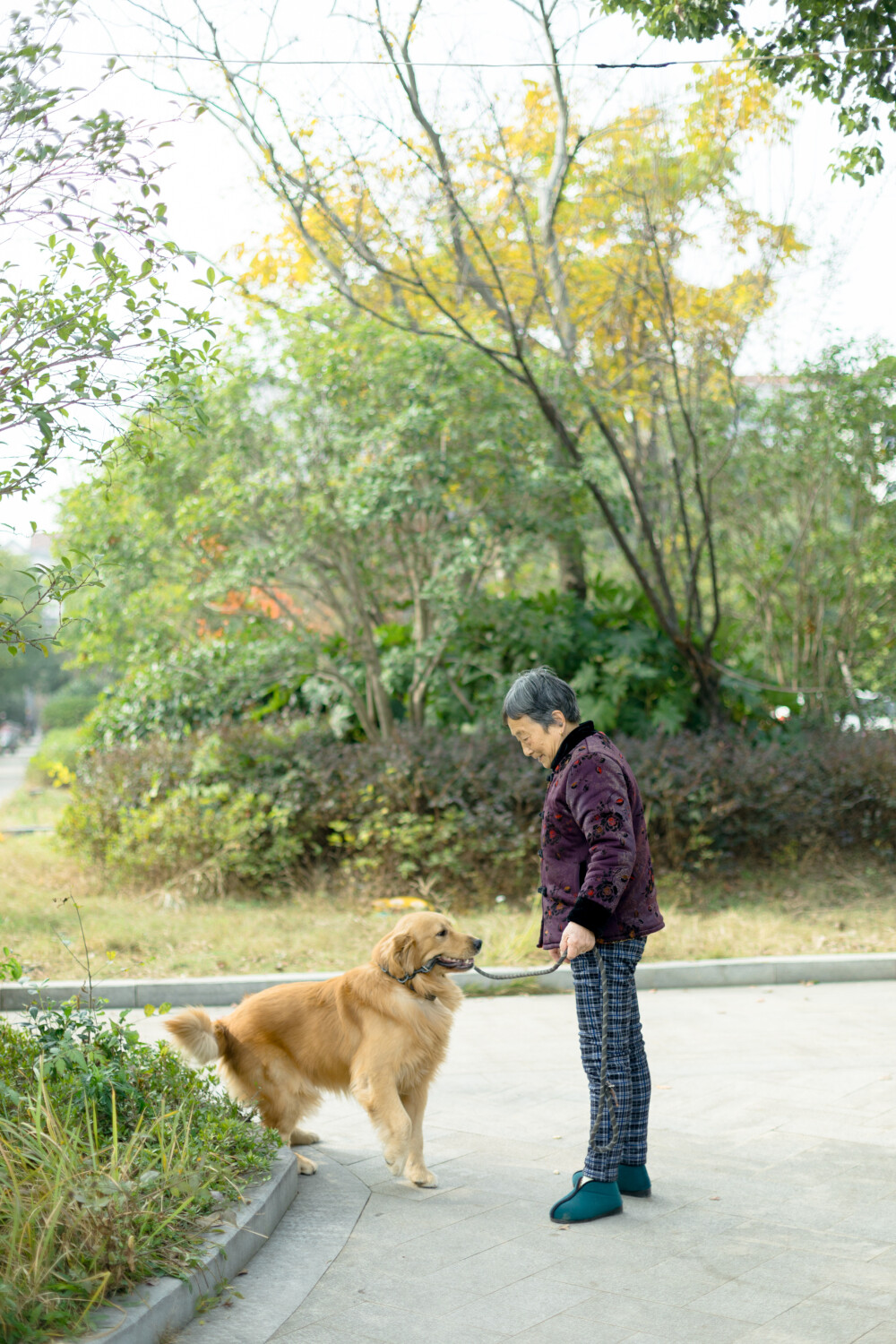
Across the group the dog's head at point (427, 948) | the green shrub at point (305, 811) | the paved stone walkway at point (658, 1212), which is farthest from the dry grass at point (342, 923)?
the dog's head at point (427, 948)

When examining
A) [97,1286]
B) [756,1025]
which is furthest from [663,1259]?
[756,1025]

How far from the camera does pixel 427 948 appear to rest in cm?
453

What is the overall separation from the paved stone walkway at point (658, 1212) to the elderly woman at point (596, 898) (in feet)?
0.55

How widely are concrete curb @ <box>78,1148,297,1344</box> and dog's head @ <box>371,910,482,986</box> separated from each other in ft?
2.73

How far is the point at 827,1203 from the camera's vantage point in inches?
167

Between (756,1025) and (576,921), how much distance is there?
351 cm

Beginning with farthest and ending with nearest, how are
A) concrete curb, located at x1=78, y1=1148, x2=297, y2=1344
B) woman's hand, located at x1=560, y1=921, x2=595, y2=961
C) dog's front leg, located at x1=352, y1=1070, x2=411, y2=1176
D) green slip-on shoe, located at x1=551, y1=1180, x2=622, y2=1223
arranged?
1. dog's front leg, located at x1=352, y1=1070, x2=411, y2=1176
2. green slip-on shoe, located at x1=551, y1=1180, x2=622, y2=1223
3. woman's hand, located at x1=560, y1=921, x2=595, y2=961
4. concrete curb, located at x1=78, y1=1148, x2=297, y2=1344

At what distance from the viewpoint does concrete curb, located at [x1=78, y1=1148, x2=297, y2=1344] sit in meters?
3.10

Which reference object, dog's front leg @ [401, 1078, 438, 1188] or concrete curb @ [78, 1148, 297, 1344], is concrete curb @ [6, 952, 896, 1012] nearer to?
dog's front leg @ [401, 1078, 438, 1188]

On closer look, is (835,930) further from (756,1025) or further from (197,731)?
(197,731)

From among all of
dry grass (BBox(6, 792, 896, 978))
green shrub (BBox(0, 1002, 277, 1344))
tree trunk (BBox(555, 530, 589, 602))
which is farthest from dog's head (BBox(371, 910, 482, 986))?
tree trunk (BBox(555, 530, 589, 602))

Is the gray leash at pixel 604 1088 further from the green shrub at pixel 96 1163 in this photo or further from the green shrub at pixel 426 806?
the green shrub at pixel 426 806

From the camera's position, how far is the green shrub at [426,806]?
33.1ft

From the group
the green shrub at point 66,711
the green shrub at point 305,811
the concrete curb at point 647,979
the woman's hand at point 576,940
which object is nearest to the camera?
the woman's hand at point 576,940
